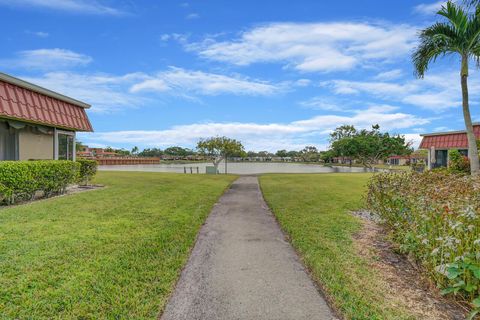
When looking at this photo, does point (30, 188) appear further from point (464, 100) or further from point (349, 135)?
point (349, 135)

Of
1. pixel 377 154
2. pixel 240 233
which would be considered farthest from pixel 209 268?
pixel 377 154

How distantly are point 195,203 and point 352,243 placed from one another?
505 cm

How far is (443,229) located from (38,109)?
39.1ft

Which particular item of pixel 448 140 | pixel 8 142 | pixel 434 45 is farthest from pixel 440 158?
pixel 8 142

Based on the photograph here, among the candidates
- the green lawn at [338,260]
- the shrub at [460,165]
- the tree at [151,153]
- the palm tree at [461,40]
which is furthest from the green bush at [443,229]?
the tree at [151,153]

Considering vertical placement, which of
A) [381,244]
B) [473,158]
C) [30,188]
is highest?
[473,158]

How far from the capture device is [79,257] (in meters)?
3.83

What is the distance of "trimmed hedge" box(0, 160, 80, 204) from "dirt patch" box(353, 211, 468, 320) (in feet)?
29.0

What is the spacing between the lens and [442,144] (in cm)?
2144

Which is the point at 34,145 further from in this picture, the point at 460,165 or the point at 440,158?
the point at 440,158

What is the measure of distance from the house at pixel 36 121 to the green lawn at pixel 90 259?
12.6ft

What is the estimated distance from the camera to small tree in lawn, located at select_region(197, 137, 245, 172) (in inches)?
1240

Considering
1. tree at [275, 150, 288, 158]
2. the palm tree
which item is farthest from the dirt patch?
tree at [275, 150, 288, 158]

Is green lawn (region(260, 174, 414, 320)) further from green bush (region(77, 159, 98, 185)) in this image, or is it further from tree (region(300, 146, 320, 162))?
tree (region(300, 146, 320, 162))
